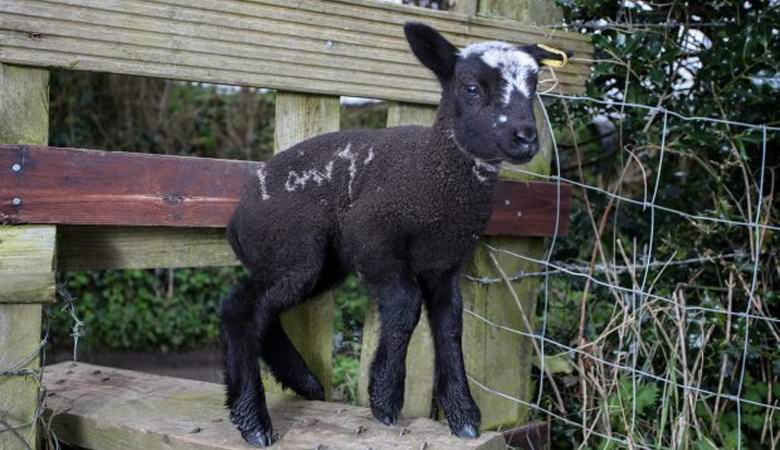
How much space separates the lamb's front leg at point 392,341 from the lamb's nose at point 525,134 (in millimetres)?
628

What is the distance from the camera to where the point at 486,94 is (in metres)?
2.86

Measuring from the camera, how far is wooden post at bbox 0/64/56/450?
2.84 metres

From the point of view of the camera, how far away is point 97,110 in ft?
28.6

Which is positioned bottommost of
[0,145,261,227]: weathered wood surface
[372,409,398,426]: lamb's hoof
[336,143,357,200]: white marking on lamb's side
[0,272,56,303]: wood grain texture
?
[372,409,398,426]: lamb's hoof

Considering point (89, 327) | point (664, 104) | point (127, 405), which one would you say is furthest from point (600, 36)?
Answer: point (89, 327)

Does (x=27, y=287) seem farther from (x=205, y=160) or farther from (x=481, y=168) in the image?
(x=481, y=168)

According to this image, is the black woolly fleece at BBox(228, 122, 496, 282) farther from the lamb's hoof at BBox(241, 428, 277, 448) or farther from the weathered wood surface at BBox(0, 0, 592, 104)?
the lamb's hoof at BBox(241, 428, 277, 448)

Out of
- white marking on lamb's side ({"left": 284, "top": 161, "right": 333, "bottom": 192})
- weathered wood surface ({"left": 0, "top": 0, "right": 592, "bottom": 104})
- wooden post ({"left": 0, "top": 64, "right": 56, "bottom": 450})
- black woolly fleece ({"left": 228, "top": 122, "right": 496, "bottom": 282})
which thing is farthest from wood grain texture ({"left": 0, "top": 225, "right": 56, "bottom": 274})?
white marking on lamb's side ({"left": 284, "top": 161, "right": 333, "bottom": 192})

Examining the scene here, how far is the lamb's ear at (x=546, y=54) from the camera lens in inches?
120

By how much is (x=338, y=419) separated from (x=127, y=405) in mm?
869

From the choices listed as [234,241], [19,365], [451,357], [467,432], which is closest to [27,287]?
[19,365]

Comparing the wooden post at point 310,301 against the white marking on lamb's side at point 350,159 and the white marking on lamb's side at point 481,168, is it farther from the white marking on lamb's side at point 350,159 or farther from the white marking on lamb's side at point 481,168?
the white marking on lamb's side at point 481,168

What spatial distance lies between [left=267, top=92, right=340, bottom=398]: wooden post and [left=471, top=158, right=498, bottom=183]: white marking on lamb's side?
0.80 meters

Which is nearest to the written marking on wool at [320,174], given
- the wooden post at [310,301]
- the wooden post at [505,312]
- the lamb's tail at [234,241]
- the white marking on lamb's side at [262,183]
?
the white marking on lamb's side at [262,183]
